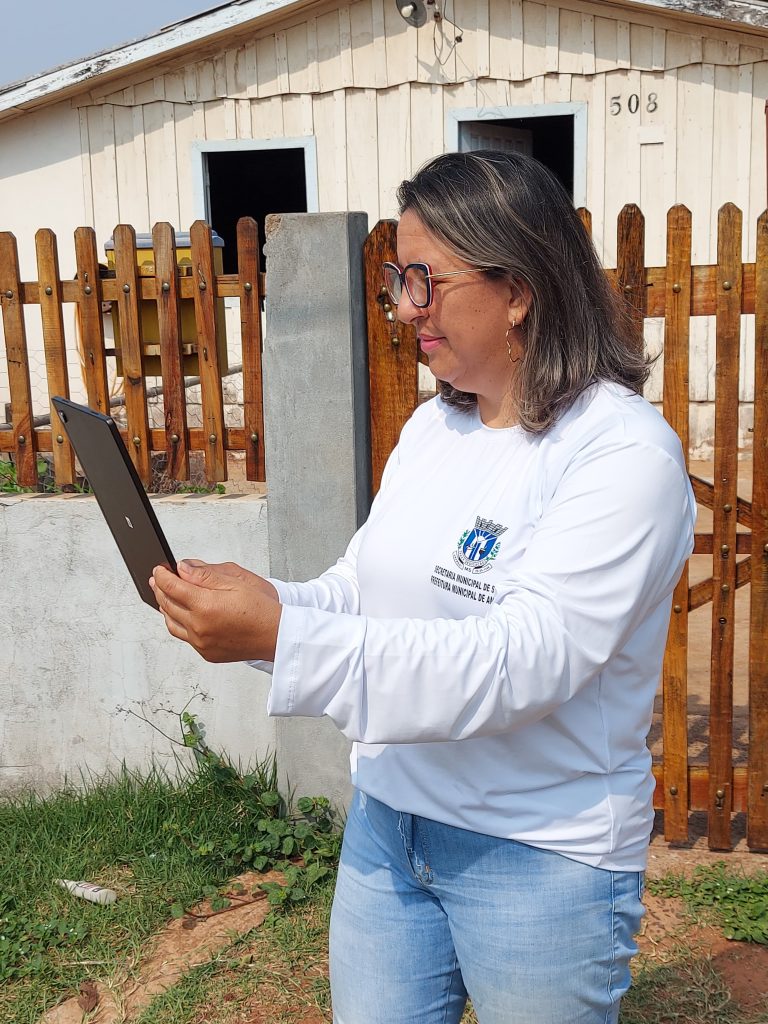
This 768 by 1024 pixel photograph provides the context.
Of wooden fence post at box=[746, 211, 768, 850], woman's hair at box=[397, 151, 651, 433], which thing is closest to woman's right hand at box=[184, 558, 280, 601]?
woman's hair at box=[397, 151, 651, 433]

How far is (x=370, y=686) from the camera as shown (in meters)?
1.30

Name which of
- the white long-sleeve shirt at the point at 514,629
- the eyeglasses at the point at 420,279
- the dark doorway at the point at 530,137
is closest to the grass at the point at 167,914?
the white long-sleeve shirt at the point at 514,629

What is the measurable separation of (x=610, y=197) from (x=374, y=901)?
26.8 feet

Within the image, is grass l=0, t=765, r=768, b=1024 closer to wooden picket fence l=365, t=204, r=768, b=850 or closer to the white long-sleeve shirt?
wooden picket fence l=365, t=204, r=768, b=850

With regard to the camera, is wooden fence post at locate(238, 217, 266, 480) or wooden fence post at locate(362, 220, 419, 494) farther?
wooden fence post at locate(238, 217, 266, 480)

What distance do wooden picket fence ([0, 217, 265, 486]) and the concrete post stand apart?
207mm

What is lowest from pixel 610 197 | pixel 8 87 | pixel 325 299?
pixel 325 299

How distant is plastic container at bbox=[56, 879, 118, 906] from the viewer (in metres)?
3.24

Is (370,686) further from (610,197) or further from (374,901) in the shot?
(610,197)

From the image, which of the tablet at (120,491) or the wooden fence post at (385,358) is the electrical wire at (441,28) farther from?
the tablet at (120,491)

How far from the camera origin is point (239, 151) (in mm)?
9375

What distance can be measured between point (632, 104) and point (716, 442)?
638 cm

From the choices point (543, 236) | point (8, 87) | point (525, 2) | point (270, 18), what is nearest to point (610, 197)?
point (525, 2)

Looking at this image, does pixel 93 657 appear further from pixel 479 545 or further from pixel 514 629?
pixel 514 629
